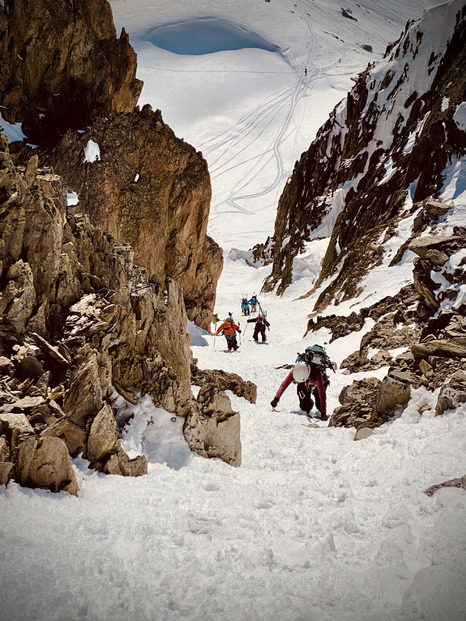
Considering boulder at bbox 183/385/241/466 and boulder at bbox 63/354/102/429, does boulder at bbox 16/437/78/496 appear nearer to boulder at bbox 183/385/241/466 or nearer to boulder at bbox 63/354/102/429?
boulder at bbox 63/354/102/429

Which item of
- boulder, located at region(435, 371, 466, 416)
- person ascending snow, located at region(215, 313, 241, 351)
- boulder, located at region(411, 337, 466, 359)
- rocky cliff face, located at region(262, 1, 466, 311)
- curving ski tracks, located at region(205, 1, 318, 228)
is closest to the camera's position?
boulder, located at region(435, 371, 466, 416)

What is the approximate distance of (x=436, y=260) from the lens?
13.2 m

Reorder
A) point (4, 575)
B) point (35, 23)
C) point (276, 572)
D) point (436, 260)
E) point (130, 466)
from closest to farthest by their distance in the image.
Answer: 1. point (4, 575)
2. point (276, 572)
3. point (130, 466)
4. point (436, 260)
5. point (35, 23)

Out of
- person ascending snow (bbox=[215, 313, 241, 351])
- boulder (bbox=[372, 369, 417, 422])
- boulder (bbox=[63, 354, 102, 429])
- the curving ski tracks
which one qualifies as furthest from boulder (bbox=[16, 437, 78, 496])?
the curving ski tracks

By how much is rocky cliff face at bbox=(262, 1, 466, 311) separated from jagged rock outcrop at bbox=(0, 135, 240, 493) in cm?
1557

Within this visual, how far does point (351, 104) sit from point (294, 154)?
1239 inches

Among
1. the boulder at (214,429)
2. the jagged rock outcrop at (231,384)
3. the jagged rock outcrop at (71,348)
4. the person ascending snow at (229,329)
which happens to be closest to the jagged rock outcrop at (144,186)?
the person ascending snow at (229,329)

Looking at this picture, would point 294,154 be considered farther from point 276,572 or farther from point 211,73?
point 276,572

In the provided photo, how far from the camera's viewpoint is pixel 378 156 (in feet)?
110

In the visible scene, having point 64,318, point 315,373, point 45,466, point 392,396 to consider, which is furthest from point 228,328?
point 45,466

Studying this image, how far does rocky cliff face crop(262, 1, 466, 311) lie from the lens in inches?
895

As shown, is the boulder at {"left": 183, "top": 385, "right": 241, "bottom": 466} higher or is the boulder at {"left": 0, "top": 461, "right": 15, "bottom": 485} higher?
the boulder at {"left": 0, "top": 461, "right": 15, "bottom": 485}

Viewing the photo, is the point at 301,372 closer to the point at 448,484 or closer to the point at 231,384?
the point at 231,384

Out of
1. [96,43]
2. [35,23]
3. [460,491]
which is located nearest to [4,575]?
[460,491]
